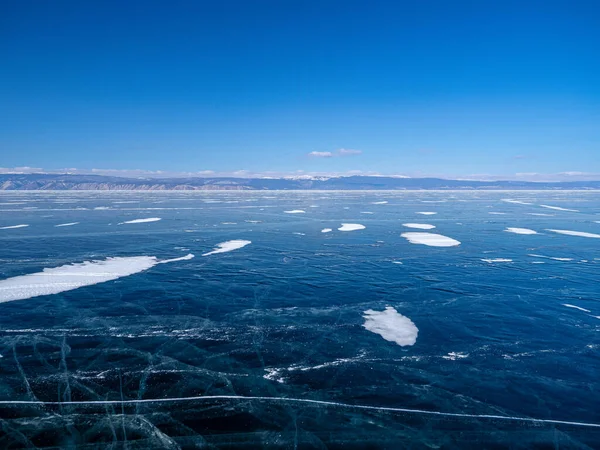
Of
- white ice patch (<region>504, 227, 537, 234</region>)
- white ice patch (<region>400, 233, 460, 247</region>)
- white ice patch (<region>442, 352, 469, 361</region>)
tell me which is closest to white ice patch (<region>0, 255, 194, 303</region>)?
white ice patch (<region>442, 352, 469, 361</region>)

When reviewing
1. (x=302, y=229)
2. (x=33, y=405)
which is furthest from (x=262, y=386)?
(x=302, y=229)

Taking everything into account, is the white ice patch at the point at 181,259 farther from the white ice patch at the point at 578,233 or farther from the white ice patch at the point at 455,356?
the white ice patch at the point at 578,233

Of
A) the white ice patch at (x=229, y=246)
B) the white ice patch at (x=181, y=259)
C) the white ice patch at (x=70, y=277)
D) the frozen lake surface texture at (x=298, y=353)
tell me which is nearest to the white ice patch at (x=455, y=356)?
the frozen lake surface texture at (x=298, y=353)

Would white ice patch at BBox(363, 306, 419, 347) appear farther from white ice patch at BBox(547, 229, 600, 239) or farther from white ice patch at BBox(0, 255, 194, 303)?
white ice patch at BBox(547, 229, 600, 239)

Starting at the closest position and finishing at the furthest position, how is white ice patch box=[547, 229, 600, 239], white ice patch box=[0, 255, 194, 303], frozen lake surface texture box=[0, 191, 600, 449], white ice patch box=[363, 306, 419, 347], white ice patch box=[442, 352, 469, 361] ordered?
frozen lake surface texture box=[0, 191, 600, 449]
white ice patch box=[442, 352, 469, 361]
white ice patch box=[363, 306, 419, 347]
white ice patch box=[0, 255, 194, 303]
white ice patch box=[547, 229, 600, 239]

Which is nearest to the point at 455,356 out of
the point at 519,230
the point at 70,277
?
the point at 70,277

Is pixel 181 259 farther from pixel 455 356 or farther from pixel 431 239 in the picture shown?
pixel 431 239
